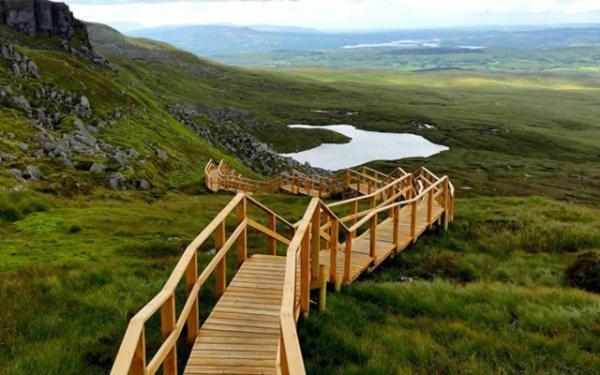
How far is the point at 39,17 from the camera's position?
3145 inches

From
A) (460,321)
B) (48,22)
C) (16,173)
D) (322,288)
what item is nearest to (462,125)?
(48,22)

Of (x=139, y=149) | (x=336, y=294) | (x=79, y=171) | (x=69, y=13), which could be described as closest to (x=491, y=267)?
(x=336, y=294)

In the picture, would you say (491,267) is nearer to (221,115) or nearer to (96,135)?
(96,135)

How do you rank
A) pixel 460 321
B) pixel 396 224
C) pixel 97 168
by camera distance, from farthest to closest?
1. pixel 97 168
2. pixel 396 224
3. pixel 460 321

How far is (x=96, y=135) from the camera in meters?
38.2

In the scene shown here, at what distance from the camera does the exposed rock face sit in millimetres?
77625

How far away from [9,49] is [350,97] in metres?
149

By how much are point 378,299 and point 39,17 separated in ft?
287

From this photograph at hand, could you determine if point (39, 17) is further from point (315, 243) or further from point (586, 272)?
point (586, 272)

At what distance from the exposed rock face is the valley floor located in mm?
73603

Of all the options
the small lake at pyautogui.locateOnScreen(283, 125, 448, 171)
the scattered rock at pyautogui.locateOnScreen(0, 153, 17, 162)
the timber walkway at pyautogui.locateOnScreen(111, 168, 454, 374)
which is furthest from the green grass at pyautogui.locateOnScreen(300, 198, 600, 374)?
the small lake at pyautogui.locateOnScreen(283, 125, 448, 171)

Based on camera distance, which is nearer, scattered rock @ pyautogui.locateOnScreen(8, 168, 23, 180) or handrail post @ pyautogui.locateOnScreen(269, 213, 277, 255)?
handrail post @ pyautogui.locateOnScreen(269, 213, 277, 255)

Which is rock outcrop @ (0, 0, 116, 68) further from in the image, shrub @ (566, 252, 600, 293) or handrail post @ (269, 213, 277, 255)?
shrub @ (566, 252, 600, 293)

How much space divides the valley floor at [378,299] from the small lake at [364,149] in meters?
62.5
